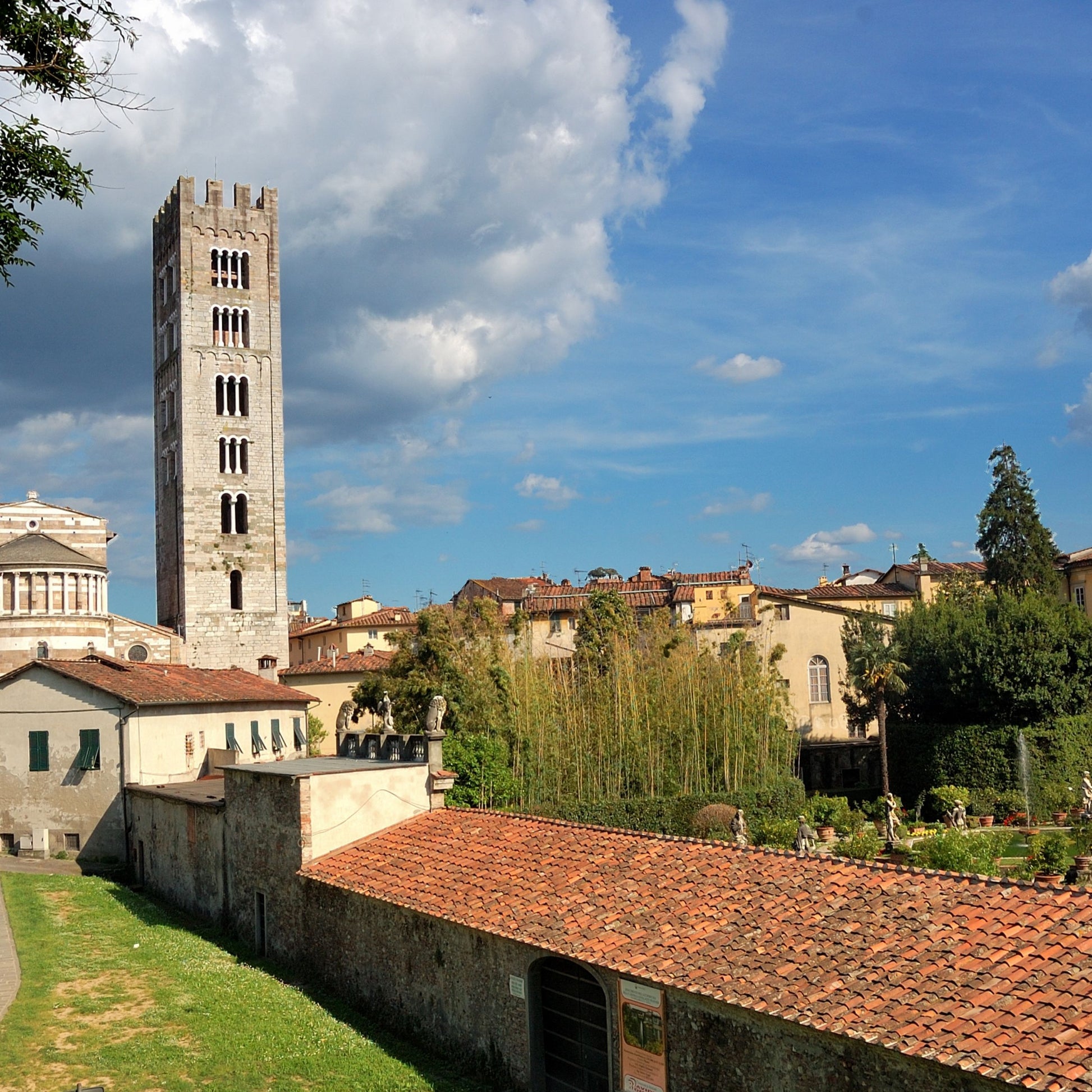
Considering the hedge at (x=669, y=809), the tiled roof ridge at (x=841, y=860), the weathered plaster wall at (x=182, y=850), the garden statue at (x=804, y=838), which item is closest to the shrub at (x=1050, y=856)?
the garden statue at (x=804, y=838)

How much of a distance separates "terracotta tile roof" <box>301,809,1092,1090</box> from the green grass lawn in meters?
1.87

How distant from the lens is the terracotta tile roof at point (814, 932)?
8.20 metres

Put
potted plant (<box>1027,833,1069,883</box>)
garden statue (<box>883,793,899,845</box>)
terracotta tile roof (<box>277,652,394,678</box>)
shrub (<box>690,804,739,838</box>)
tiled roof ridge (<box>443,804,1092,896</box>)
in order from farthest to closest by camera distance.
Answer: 1. terracotta tile roof (<box>277,652,394,678</box>)
2. garden statue (<box>883,793,899,845</box>)
3. shrub (<box>690,804,739,838</box>)
4. potted plant (<box>1027,833,1069,883</box>)
5. tiled roof ridge (<box>443,804,1092,896</box>)

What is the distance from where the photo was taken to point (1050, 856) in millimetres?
22734

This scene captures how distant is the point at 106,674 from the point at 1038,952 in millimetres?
29688

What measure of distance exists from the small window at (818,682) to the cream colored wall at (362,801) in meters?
32.2

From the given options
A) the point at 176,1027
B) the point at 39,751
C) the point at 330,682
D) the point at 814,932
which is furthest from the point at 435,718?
the point at 330,682

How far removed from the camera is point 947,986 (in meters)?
8.88

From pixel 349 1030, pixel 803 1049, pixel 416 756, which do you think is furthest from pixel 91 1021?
pixel 803 1049

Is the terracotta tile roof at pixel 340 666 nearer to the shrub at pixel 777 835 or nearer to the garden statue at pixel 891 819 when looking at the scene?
the shrub at pixel 777 835

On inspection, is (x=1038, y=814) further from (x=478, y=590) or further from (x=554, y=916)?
(x=478, y=590)

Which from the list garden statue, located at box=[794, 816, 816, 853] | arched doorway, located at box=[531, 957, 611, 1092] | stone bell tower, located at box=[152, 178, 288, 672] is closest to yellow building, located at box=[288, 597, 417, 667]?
stone bell tower, located at box=[152, 178, 288, 672]

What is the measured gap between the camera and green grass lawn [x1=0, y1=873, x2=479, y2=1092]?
12930 millimetres

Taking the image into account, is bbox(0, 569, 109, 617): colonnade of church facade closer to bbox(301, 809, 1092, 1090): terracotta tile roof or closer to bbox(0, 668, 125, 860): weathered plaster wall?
bbox(0, 668, 125, 860): weathered plaster wall
